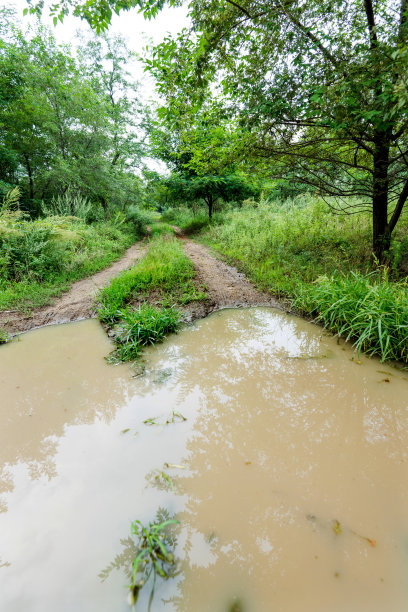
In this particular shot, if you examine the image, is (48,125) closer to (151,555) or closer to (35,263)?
(35,263)

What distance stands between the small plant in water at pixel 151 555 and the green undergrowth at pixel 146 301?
1.79 metres

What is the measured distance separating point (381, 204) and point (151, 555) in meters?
5.76

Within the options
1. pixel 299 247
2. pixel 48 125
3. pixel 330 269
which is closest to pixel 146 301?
pixel 330 269

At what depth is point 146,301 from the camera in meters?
4.13

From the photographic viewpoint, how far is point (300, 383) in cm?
232

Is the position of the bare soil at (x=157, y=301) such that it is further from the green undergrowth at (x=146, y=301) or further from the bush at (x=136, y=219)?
the bush at (x=136, y=219)

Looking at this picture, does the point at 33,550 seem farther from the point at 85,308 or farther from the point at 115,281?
the point at 115,281

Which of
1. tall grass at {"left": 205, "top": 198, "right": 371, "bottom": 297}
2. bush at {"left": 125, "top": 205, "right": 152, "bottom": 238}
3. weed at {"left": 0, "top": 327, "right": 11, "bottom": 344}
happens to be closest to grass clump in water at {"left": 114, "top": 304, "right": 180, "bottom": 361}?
weed at {"left": 0, "top": 327, "right": 11, "bottom": 344}

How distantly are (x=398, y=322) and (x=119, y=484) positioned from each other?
123 inches

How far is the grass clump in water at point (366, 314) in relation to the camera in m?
2.65

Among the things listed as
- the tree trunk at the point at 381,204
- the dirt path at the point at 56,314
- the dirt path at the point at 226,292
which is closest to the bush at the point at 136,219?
the dirt path at the point at 226,292

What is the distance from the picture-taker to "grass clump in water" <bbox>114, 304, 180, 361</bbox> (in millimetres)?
2936

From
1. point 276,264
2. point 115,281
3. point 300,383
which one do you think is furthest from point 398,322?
point 115,281

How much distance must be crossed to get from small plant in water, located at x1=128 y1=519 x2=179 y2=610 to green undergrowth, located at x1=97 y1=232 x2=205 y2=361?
1.79 m
